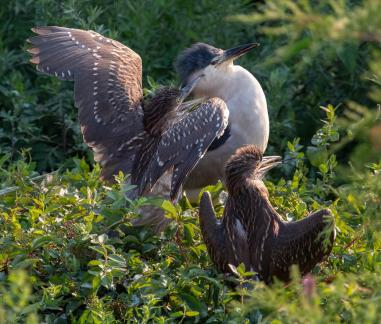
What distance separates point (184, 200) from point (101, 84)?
122cm

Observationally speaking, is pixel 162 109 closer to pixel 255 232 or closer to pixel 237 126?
pixel 237 126

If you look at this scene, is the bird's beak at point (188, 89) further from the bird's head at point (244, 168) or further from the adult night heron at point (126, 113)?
the bird's head at point (244, 168)

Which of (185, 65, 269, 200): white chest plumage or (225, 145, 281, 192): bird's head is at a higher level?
(225, 145, 281, 192): bird's head

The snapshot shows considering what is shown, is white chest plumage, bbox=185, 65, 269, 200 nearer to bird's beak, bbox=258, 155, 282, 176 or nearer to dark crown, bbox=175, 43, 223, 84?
dark crown, bbox=175, 43, 223, 84

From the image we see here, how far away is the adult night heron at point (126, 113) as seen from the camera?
690 centimetres

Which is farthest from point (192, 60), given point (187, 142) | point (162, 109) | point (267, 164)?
point (267, 164)

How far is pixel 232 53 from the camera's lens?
7.58m

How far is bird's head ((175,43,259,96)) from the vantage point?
762cm

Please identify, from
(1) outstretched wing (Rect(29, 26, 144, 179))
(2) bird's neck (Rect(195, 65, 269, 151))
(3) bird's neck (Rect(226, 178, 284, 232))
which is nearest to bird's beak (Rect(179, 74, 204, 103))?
(2) bird's neck (Rect(195, 65, 269, 151))

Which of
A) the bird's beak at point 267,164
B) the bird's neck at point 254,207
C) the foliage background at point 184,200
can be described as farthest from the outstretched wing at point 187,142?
the bird's neck at point 254,207

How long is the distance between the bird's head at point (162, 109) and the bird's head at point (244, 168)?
1103 mm

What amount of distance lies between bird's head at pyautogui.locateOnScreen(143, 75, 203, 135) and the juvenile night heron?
3.79 ft

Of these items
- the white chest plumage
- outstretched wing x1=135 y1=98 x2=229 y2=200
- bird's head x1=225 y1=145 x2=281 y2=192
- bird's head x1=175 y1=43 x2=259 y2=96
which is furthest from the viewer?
bird's head x1=175 y1=43 x2=259 y2=96

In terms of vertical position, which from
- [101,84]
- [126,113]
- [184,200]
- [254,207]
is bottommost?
[184,200]
